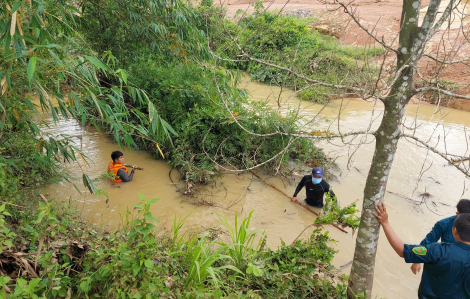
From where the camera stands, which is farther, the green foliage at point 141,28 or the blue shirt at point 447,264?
the green foliage at point 141,28

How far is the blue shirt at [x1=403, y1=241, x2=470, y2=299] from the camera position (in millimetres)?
2301

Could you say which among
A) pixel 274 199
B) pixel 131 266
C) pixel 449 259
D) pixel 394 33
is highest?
pixel 394 33

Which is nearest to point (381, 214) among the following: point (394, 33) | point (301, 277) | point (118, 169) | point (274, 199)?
point (301, 277)

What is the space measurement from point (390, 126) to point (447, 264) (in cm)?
116

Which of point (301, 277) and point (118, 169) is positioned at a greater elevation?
point (301, 277)

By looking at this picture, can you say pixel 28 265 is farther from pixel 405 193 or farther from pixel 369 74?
pixel 405 193

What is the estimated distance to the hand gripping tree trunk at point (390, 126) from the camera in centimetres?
223

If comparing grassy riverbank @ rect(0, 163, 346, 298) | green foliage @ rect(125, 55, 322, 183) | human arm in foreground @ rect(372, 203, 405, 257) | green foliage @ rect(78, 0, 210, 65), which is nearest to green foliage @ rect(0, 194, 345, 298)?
grassy riverbank @ rect(0, 163, 346, 298)

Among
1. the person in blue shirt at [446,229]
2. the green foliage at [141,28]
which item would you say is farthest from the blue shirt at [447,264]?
the green foliage at [141,28]

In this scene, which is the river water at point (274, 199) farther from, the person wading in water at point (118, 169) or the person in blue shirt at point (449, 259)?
the person in blue shirt at point (449, 259)

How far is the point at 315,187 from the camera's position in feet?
16.9

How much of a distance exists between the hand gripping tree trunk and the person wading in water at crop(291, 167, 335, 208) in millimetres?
2213

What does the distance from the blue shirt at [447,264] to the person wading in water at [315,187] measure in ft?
8.37

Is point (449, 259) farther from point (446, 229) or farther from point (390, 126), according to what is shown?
point (390, 126)
